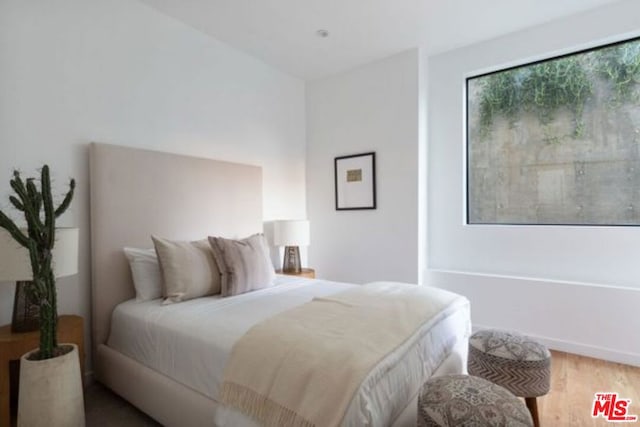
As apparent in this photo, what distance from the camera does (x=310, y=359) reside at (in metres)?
1.21

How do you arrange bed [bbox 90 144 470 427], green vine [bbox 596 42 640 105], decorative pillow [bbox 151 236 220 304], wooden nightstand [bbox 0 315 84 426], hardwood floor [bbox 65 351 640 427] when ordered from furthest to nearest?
1. green vine [bbox 596 42 640 105]
2. decorative pillow [bbox 151 236 220 304]
3. hardwood floor [bbox 65 351 640 427]
4. wooden nightstand [bbox 0 315 84 426]
5. bed [bbox 90 144 470 427]

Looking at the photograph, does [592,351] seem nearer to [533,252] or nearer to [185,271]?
[533,252]

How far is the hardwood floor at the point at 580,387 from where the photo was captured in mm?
1861

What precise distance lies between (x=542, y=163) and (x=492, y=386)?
250cm

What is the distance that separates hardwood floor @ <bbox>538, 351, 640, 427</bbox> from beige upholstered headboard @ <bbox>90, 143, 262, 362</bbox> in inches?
104

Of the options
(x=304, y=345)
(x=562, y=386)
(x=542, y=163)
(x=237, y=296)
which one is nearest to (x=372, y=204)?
(x=542, y=163)

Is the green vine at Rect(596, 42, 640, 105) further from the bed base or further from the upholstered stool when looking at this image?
the upholstered stool

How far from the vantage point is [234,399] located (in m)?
1.31

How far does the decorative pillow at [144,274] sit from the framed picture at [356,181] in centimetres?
212

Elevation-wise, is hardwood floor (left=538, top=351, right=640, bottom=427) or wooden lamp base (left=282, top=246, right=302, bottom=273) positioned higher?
wooden lamp base (left=282, top=246, right=302, bottom=273)

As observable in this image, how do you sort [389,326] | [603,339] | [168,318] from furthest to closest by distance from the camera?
[603,339] → [168,318] → [389,326]

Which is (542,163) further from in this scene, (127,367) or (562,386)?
(127,367)

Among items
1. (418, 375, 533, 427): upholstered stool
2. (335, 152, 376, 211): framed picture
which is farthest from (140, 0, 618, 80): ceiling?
(418, 375, 533, 427): upholstered stool

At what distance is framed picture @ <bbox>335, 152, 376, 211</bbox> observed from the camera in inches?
138
